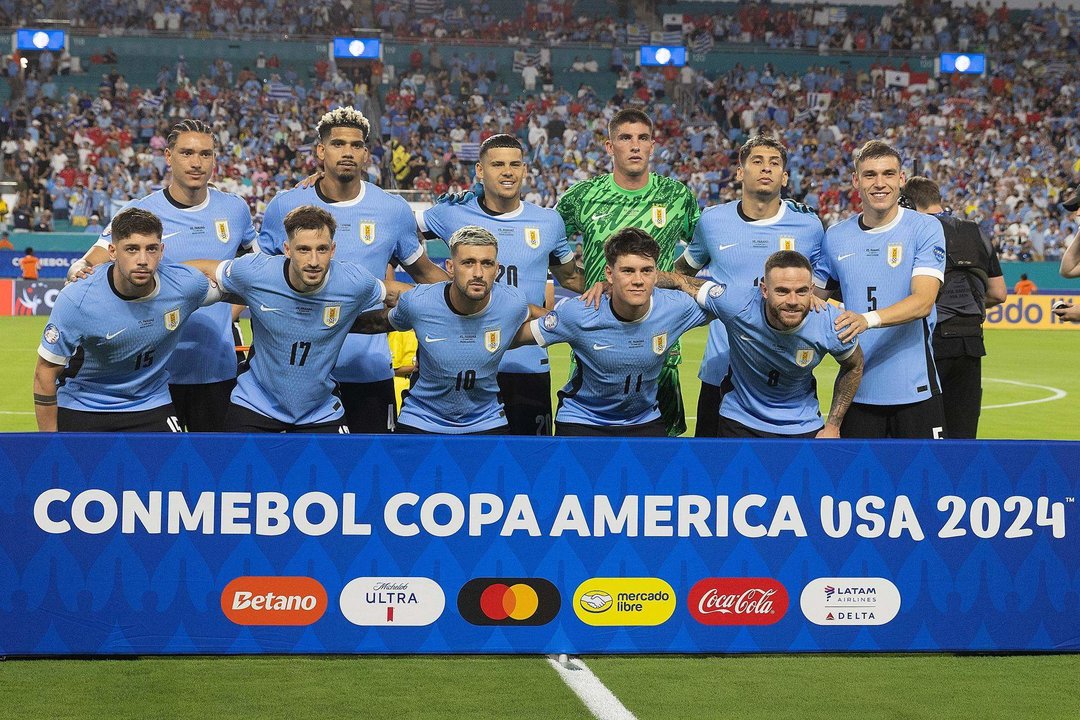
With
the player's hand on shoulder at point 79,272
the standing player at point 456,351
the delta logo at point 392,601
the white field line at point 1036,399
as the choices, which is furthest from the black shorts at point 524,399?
the white field line at point 1036,399

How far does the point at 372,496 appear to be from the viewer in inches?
199

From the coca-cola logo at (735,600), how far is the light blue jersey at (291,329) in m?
2.06

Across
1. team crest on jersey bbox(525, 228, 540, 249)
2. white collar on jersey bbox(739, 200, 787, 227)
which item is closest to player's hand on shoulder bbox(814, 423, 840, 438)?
white collar on jersey bbox(739, 200, 787, 227)

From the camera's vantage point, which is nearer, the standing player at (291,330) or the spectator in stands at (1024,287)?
the standing player at (291,330)

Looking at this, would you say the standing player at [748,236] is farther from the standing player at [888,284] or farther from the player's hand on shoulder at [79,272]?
the player's hand on shoulder at [79,272]

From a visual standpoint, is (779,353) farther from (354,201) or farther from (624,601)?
(354,201)

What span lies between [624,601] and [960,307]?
11.1 ft

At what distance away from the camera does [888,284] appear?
6.30 meters

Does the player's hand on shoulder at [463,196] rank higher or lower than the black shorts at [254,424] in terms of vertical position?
higher

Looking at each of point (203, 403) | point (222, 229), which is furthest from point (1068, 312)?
point (203, 403)

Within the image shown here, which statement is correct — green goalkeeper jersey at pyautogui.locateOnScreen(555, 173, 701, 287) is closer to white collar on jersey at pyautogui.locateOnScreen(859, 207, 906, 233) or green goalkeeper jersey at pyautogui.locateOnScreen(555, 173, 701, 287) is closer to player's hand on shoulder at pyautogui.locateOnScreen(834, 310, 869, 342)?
white collar on jersey at pyautogui.locateOnScreen(859, 207, 906, 233)

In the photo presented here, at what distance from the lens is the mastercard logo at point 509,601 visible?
510 centimetres

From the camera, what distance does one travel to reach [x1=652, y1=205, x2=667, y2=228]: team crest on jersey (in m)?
6.82

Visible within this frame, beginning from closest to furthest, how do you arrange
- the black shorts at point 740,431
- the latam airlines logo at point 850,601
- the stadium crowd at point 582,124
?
the latam airlines logo at point 850,601, the black shorts at point 740,431, the stadium crowd at point 582,124
